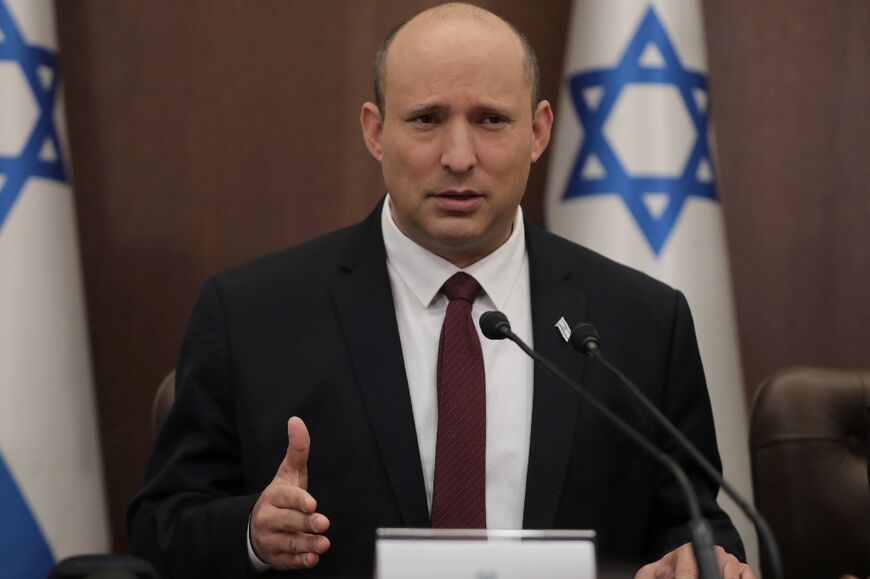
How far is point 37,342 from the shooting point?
126 inches

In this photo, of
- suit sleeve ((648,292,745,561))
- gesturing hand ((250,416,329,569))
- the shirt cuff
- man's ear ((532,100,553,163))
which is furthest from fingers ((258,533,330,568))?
man's ear ((532,100,553,163))

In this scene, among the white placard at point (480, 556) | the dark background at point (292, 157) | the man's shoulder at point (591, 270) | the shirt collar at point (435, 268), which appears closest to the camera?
the white placard at point (480, 556)

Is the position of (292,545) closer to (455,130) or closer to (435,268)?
(435,268)

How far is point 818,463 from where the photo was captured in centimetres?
272

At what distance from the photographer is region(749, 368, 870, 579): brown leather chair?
2.71 meters

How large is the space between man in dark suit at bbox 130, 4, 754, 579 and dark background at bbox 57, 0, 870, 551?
1.23m

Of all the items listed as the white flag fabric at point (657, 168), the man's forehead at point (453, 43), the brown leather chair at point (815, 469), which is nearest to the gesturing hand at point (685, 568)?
the brown leather chair at point (815, 469)

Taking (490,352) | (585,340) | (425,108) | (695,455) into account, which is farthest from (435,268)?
(695,455)

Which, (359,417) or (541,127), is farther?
(541,127)

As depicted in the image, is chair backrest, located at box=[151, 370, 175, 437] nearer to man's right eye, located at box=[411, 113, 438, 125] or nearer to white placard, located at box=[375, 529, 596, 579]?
man's right eye, located at box=[411, 113, 438, 125]

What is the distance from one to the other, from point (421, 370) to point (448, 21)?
26.1 inches

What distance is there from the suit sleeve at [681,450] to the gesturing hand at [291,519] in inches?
31.0

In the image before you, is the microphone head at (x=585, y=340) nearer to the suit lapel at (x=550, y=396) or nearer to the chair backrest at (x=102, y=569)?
the suit lapel at (x=550, y=396)

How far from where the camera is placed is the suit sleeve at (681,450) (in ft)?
7.89
